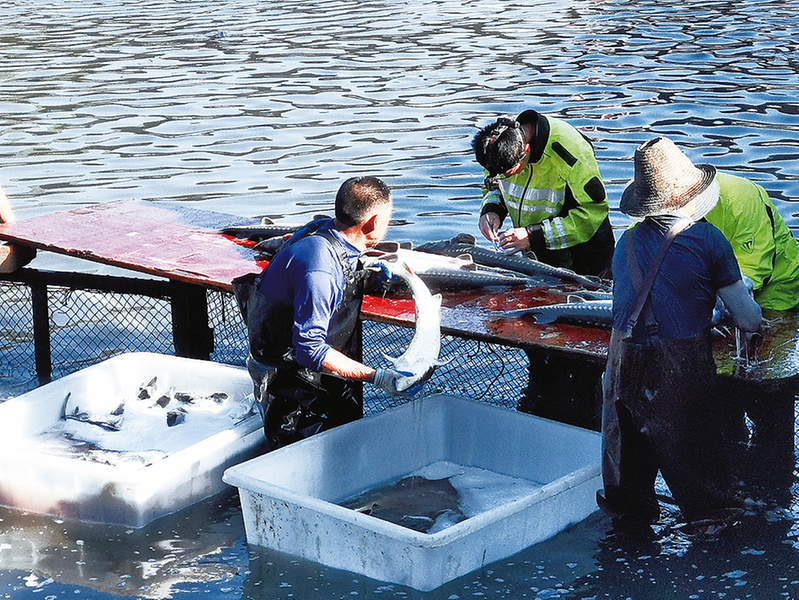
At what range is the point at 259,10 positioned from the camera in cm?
2662

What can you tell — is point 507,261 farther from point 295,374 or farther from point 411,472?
point 295,374

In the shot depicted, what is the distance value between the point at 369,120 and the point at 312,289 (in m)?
10.7

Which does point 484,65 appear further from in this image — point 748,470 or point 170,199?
point 748,470

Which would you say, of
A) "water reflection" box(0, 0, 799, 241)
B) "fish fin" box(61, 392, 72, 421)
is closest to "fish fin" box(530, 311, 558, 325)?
"fish fin" box(61, 392, 72, 421)

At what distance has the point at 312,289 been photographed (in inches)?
183

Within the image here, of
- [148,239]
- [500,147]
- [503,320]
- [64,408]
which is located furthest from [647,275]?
[148,239]

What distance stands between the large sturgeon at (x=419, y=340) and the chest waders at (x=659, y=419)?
30.1 inches

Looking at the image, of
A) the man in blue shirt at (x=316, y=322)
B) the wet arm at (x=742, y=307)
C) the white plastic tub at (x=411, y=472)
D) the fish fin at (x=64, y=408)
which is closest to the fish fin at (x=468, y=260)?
Result: the white plastic tub at (x=411, y=472)

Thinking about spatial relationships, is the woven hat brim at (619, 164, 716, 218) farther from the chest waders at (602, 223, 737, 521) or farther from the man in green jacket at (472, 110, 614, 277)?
the man in green jacket at (472, 110, 614, 277)

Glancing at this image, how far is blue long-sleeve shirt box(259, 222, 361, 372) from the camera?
4.66 meters

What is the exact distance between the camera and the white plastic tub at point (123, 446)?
16.7 ft

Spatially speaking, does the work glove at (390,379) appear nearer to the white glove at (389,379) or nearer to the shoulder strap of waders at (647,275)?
the white glove at (389,379)

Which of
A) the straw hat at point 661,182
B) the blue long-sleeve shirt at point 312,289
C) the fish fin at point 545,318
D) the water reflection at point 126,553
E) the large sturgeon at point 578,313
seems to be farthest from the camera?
the fish fin at point 545,318

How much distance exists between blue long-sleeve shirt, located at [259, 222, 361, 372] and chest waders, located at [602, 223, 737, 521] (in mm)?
1175
